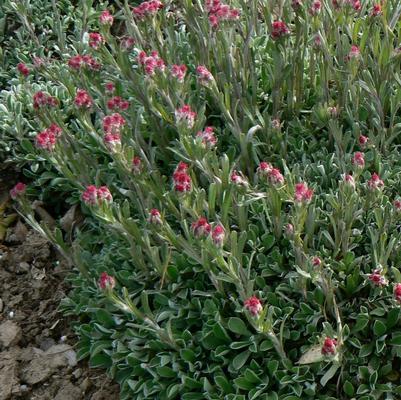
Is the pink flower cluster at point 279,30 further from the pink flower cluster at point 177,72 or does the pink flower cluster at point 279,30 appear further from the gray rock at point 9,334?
the gray rock at point 9,334

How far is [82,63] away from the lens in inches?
107

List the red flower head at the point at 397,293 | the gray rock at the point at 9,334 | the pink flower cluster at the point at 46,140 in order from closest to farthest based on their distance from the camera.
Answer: the red flower head at the point at 397,293 → the pink flower cluster at the point at 46,140 → the gray rock at the point at 9,334

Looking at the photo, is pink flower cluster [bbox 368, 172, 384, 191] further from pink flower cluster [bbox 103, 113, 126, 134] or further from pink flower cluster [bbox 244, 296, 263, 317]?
pink flower cluster [bbox 103, 113, 126, 134]

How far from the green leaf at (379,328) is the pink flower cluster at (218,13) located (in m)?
1.17

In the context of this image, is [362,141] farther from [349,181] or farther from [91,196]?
[91,196]

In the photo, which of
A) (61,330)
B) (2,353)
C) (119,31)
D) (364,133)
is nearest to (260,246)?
(364,133)

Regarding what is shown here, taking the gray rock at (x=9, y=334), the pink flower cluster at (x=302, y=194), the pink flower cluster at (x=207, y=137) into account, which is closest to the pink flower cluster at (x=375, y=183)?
the pink flower cluster at (x=302, y=194)

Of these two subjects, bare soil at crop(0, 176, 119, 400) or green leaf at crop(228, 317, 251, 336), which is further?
bare soil at crop(0, 176, 119, 400)

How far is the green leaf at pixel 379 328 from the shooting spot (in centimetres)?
232

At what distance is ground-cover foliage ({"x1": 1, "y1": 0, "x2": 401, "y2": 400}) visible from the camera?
2309mm

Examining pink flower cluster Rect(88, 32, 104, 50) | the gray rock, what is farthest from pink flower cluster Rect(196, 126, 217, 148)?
the gray rock

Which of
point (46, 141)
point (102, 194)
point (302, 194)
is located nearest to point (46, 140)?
point (46, 141)

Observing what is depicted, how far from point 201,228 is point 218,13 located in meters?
0.91

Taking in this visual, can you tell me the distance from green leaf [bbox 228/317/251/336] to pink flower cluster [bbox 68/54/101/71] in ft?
3.60
